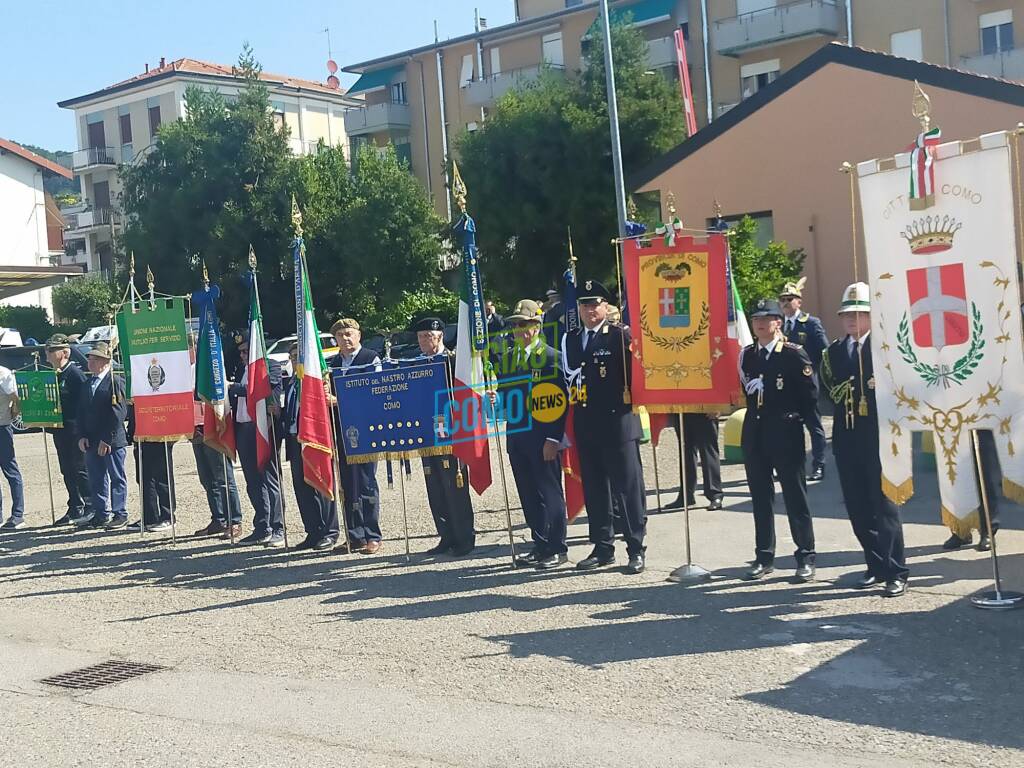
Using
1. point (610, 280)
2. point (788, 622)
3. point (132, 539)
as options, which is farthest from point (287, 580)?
point (610, 280)

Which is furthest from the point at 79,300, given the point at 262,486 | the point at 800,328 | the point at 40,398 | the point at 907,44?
the point at 800,328

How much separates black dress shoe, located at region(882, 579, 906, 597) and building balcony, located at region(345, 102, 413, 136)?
4807cm

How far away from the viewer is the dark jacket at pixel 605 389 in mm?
9172

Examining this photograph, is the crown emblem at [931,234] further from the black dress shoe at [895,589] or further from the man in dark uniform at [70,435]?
the man in dark uniform at [70,435]

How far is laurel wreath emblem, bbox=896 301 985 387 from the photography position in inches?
286

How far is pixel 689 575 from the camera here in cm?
866

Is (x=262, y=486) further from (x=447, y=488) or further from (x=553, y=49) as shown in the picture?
(x=553, y=49)

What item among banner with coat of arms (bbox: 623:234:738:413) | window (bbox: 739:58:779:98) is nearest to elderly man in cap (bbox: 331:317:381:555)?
banner with coat of arms (bbox: 623:234:738:413)

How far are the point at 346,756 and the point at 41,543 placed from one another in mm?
8162

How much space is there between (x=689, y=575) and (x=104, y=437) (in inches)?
278

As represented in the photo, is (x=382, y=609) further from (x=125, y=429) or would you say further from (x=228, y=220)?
(x=228, y=220)

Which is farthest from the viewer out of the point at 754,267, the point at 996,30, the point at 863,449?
the point at 996,30

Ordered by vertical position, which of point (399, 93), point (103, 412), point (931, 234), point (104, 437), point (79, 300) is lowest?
point (104, 437)

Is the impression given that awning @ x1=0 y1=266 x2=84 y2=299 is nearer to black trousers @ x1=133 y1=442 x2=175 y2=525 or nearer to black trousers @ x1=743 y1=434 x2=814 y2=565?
black trousers @ x1=133 y1=442 x2=175 y2=525
